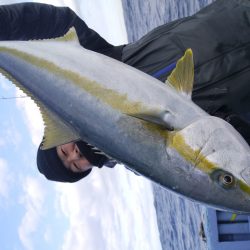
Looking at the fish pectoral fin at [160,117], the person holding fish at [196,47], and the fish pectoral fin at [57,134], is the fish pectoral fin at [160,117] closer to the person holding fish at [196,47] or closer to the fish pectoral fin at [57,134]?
the fish pectoral fin at [57,134]

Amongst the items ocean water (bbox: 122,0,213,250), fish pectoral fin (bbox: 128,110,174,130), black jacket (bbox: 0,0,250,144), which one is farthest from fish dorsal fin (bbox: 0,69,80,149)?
ocean water (bbox: 122,0,213,250)

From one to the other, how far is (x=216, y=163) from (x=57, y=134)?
86 centimetres

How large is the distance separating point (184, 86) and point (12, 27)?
5.62 feet

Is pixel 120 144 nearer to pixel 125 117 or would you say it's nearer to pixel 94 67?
pixel 125 117

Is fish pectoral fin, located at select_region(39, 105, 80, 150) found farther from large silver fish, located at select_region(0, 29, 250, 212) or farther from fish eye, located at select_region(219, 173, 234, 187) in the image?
fish eye, located at select_region(219, 173, 234, 187)

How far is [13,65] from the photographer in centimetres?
267

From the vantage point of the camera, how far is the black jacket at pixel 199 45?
11.1ft

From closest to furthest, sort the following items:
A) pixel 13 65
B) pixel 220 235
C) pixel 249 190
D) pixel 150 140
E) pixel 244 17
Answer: pixel 249 190 < pixel 150 140 < pixel 13 65 < pixel 244 17 < pixel 220 235

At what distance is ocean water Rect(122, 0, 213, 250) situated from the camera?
17.2 meters

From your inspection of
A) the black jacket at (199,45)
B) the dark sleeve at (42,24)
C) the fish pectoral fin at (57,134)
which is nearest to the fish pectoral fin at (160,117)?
the fish pectoral fin at (57,134)

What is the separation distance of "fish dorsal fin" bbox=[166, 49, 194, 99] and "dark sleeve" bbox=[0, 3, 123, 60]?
154 centimetres

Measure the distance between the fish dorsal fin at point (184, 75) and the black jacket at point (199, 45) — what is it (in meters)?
1.08

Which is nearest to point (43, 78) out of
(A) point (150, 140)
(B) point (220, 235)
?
(A) point (150, 140)

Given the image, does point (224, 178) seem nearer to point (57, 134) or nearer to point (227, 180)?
point (227, 180)
